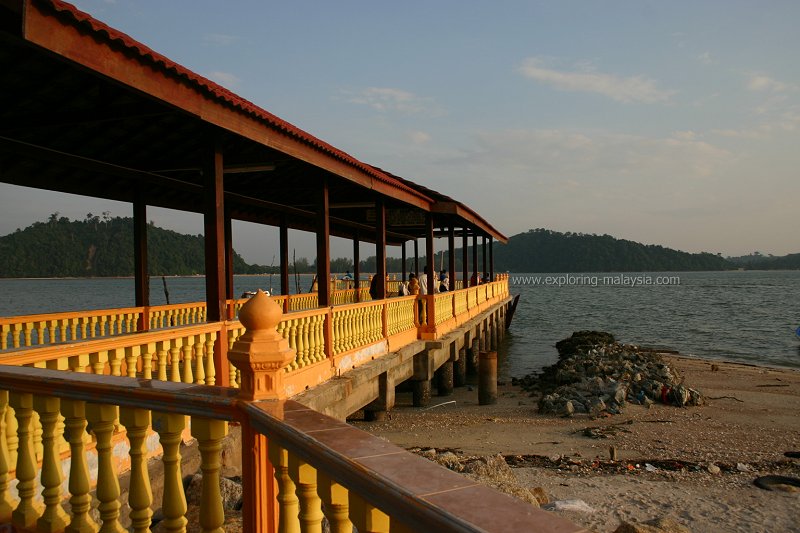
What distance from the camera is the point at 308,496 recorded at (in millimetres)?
1929

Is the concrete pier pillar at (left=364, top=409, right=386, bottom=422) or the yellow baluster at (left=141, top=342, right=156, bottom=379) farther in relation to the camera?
the concrete pier pillar at (left=364, top=409, right=386, bottom=422)

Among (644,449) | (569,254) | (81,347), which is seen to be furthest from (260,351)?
(569,254)

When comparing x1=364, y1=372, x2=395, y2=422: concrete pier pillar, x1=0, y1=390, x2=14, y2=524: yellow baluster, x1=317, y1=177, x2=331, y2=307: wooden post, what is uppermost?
x1=317, y1=177, x2=331, y2=307: wooden post

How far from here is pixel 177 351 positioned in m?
5.30

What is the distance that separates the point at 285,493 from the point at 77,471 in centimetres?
122

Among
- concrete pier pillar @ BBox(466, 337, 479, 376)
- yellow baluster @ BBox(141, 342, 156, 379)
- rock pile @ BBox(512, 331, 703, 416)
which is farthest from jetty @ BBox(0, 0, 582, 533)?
concrete pier pillar @ BBox(466, 337, 479, 376)

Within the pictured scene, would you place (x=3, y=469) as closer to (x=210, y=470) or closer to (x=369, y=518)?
(x=210, y=470)

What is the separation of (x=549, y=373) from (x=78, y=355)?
17492 mm

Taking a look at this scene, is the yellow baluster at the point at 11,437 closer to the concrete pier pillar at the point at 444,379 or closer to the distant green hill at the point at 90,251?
the concrete pier pillar at the point at 444,379

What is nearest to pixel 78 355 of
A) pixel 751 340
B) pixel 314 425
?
pixel 314 425

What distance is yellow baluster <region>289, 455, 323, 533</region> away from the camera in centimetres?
192

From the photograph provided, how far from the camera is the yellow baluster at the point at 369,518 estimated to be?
5.32 feet

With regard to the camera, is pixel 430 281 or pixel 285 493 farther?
pixel 430 281

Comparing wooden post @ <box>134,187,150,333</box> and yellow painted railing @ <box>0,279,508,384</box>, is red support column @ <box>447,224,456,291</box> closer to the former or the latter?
yellow painted railing @ <box>0,279,508,384</box>
